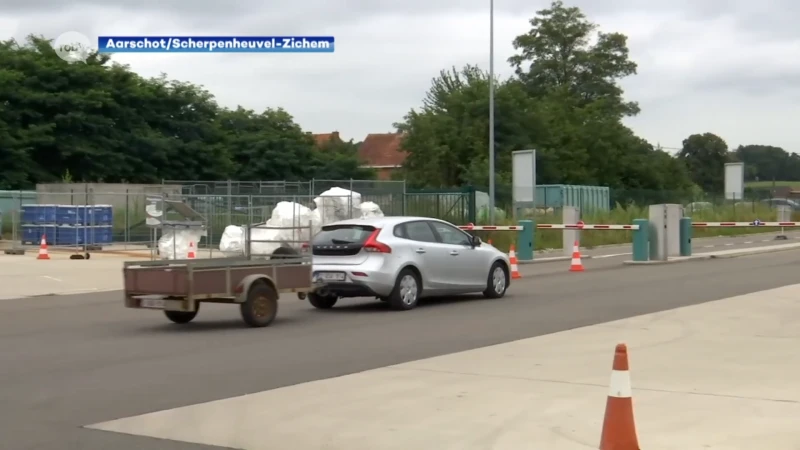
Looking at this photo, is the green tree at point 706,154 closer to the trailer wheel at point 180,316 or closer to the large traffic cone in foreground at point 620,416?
the trailer wheel at point 180,316

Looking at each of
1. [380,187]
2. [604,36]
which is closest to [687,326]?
[380,187]

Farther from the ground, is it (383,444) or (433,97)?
(433,97)

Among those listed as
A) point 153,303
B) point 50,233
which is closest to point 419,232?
point 153,303

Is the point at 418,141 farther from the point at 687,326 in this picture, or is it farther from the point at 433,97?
the point at 687,326

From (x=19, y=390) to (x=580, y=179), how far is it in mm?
64992

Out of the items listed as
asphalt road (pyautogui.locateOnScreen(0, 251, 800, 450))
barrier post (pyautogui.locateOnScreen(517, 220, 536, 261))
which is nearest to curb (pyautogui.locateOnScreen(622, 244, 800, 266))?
barrier post (pyautogui.locateOnScreen(517, 220, 536, 261))

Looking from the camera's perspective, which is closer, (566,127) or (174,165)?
(174,165)

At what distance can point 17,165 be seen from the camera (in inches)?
2057

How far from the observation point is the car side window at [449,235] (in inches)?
699

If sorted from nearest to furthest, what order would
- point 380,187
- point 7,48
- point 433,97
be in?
point 380,187 < point 7,48 < point 433,97

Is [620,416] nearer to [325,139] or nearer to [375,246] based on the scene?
[375,246]

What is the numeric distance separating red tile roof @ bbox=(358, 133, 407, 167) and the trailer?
8887 centimetres

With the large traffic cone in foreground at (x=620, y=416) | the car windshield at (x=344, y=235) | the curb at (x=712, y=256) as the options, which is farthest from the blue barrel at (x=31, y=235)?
the large traffic cone in foreground at (x=620, y=416)

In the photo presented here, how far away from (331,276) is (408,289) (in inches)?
47.7
